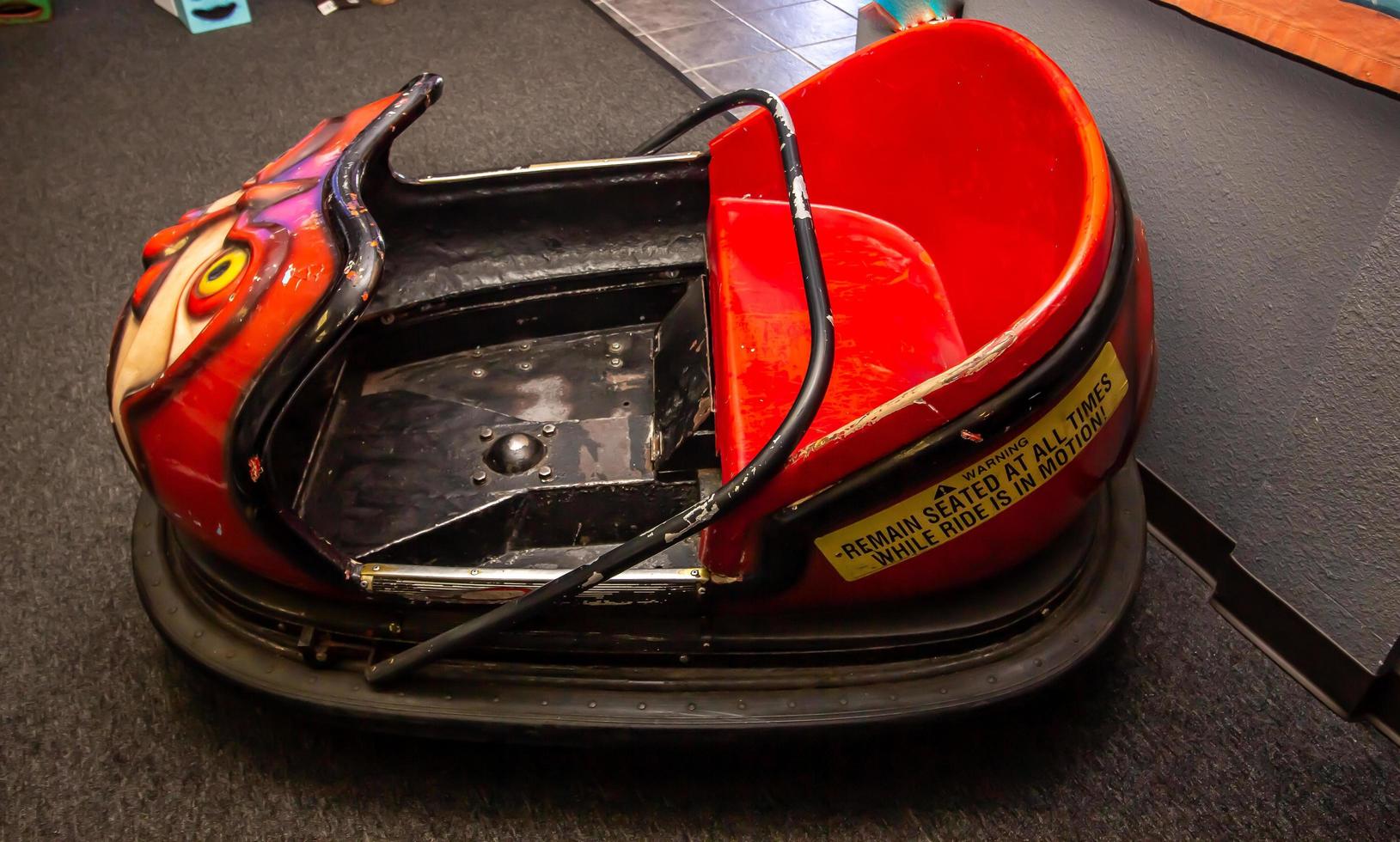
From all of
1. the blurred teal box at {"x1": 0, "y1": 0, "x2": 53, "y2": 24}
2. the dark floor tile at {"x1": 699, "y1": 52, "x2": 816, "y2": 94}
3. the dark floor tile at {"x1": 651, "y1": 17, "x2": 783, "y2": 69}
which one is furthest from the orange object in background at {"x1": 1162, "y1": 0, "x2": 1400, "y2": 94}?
the blurred teal box at {"x1": 0, "y1": 0, "x2": 53, "y2": 24}

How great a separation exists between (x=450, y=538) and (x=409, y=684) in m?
0.18

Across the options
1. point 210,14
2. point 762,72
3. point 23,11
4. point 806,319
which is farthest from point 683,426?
point 23,11

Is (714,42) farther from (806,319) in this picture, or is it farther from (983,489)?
(983,489)

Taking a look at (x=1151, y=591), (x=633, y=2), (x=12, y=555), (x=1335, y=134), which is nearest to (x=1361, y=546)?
(x=1151, y=591)

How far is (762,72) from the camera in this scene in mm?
2734

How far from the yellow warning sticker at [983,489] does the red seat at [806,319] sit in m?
0.15

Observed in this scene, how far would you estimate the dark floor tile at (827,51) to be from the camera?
2.78 metres

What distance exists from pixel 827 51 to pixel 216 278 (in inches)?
83.4

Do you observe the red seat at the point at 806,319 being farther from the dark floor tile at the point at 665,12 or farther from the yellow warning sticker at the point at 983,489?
the dark floor tile at the point at 665,12

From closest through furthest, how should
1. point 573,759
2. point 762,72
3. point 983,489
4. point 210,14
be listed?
point 983,489, point 573,759, point 762,72, point 210,14

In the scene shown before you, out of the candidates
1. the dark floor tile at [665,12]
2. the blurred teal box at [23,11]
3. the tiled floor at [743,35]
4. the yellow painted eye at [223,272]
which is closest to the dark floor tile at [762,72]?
the tiled floor at [743,35]

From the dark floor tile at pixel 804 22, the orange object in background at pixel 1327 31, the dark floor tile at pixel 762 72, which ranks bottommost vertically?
the dark floor tile at pixel 762 72

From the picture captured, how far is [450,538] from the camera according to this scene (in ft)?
3.99

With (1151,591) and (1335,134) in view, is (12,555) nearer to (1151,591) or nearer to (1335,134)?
(1151,591)
